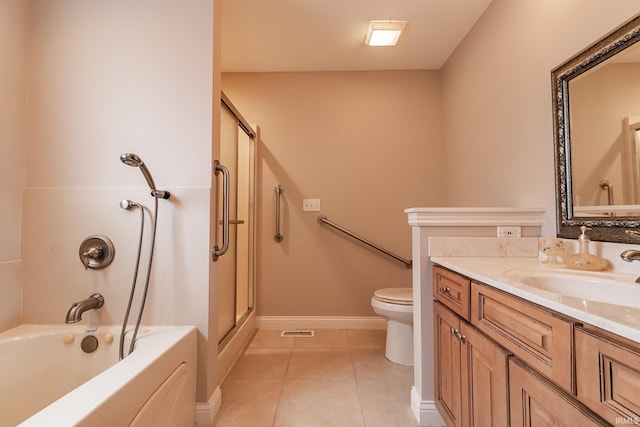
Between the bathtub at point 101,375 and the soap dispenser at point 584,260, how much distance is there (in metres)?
1.58

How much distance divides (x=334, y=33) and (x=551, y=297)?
221cm

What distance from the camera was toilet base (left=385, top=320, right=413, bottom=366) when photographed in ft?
6.55

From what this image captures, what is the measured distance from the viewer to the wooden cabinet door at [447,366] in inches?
45.6

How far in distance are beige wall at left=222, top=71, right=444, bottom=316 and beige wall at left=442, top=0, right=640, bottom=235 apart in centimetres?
33

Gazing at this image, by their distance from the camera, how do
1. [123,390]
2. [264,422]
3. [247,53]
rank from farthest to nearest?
1. [247,53]
2. [264,422]
3. [123,390]

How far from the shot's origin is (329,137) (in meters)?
2.72

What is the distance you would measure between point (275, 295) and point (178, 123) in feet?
5.63

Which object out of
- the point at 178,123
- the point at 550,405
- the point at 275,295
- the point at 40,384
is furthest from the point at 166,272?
the point at 550,405

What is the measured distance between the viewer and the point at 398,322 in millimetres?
2000

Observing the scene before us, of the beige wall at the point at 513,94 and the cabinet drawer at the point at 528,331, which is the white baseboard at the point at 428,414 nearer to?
the cabinet drawer at the point at 528,331

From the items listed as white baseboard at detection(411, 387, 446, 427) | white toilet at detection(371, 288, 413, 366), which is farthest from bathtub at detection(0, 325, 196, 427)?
white toilet at detection(371, 288, 413, 366)

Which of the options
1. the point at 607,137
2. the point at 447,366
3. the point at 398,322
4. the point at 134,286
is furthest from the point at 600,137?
the point at 134,286

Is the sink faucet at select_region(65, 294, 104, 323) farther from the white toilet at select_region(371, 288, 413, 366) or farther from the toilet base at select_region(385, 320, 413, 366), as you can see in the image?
the toilet base at select_region(385, 320, 413, 366)

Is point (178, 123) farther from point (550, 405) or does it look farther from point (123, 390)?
point (550, 405)
